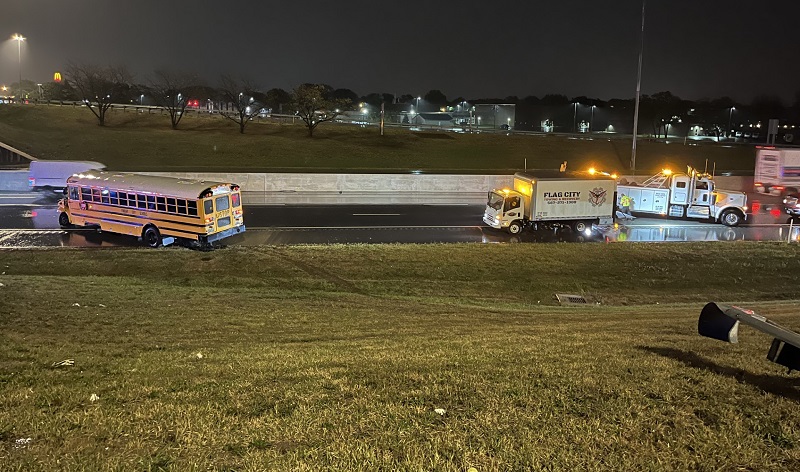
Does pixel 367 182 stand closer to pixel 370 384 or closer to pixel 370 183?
pixel 370 183

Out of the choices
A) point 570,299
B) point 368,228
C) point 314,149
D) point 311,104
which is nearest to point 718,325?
point 570,299

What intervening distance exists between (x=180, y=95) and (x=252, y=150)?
82.2 ft

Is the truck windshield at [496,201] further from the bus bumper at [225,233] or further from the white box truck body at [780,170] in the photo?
the white box truck body at [780,170]

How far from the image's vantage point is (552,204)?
90.0 feet

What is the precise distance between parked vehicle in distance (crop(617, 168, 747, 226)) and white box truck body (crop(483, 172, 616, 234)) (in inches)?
171

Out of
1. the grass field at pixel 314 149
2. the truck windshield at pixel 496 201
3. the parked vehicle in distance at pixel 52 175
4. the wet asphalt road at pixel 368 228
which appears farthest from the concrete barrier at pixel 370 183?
the truck windshield at pixel 496 201

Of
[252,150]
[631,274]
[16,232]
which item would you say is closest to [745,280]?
[631,274]

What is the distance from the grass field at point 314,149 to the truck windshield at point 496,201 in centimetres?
1821

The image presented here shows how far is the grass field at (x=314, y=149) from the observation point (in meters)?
49.1

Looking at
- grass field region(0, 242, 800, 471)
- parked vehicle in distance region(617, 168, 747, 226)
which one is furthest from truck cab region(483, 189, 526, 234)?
grass field region(0, 242, 800, 471)

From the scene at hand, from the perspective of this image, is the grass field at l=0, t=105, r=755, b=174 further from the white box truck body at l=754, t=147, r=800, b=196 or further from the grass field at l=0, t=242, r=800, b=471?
the grass field at l=0, t=242, r=800, b=471

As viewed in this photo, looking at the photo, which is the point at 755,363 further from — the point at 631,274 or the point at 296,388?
the point at 631,274

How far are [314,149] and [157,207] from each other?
104 feet

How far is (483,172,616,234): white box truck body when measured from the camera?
27250 mm
